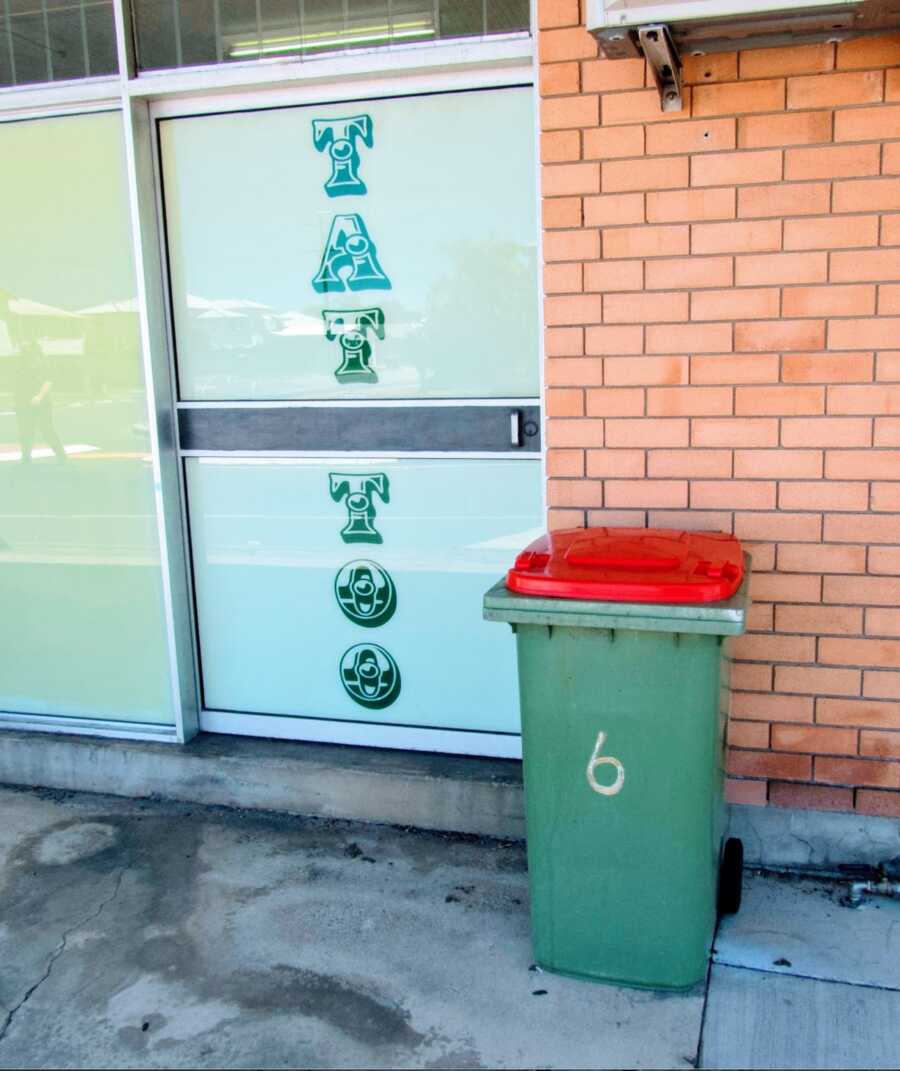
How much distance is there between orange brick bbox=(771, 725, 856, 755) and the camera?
330 cm

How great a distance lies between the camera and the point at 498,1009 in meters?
2.80

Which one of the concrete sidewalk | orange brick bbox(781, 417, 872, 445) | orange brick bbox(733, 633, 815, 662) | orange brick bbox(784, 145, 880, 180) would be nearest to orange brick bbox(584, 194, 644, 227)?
orange brick bbox(784, 145, 880, 180)

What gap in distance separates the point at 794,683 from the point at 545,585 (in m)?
1.13

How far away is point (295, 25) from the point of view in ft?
12.1

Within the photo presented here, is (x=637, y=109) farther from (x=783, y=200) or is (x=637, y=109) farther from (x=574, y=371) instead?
(x=574, y=371)

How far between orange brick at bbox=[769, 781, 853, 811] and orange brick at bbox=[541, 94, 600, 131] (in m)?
2.13

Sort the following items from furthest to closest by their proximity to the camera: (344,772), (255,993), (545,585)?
(344,772)
(255,993)
(545,585)

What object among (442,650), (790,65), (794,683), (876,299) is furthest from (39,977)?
(790,65)

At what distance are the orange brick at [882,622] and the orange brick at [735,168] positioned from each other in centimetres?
131

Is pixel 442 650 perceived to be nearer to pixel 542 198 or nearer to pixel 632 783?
pixel 632 783

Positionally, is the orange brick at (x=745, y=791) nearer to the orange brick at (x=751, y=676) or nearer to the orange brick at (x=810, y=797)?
the orange brick at (x=810, y=797)

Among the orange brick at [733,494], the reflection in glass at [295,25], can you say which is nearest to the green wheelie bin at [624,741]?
the orange brick at [733,494]

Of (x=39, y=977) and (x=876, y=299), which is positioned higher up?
(x=876, y=299)

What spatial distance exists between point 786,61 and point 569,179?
68cm
